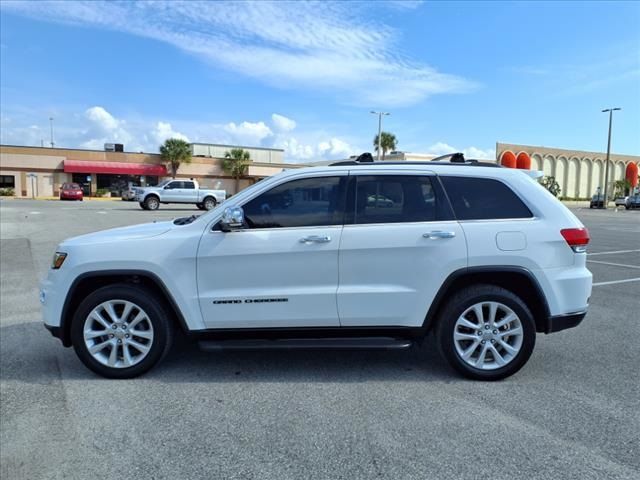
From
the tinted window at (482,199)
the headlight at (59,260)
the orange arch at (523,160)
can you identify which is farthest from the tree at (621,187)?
the headlight at (59,260)

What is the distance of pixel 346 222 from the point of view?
4020 millimetres

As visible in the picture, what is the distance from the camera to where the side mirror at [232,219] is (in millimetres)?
3898

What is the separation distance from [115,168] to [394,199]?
55.7 metres

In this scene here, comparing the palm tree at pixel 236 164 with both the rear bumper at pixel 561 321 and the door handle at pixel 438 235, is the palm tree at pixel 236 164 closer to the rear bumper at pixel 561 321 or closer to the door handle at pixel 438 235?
the door handle at pixel 438 235

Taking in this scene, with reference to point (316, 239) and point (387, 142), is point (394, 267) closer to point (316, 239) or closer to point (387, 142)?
point (316, 239)

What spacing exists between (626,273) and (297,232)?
26.6 feet

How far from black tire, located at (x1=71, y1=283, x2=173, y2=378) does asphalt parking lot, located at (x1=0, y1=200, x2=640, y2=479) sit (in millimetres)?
114

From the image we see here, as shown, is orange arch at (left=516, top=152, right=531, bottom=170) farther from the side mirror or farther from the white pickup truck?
the side mirror

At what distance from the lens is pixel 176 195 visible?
29.0 meters

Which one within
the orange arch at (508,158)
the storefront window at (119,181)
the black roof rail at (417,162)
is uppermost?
the orange arch at (508,158)

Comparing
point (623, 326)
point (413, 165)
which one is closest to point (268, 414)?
point (413, 165)

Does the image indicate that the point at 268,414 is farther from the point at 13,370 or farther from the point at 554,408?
the point at 13,370

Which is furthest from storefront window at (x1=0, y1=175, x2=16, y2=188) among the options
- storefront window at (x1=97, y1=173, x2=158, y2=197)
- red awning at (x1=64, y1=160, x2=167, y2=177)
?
storefront window at (x1=97, y1=173, x2=158, y2=197)

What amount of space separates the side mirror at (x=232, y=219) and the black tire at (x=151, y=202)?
85.7 ft
